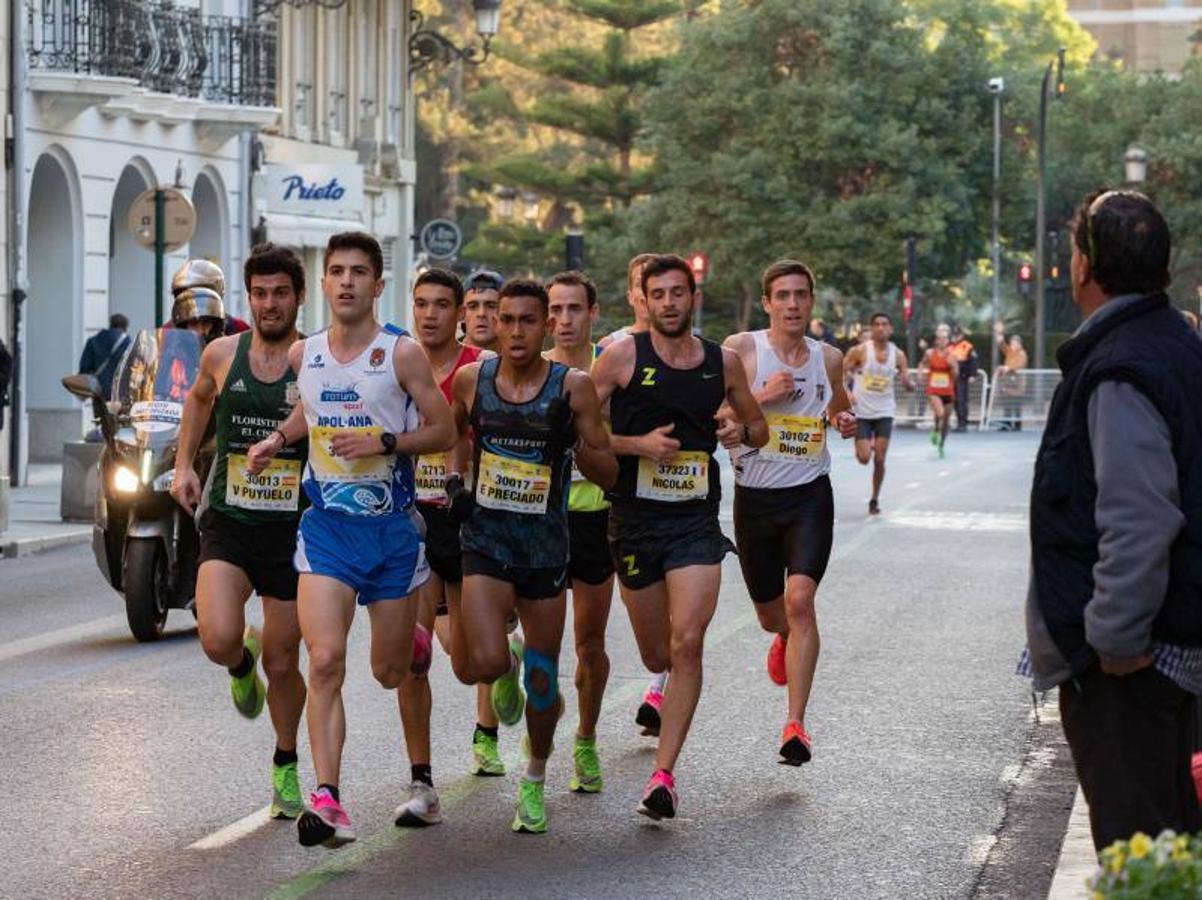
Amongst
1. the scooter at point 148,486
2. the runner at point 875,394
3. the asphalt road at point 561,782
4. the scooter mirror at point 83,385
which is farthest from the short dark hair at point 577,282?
the runner at point 875,394

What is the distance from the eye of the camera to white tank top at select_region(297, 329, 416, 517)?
8328 millimetres

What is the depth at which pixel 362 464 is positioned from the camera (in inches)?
328

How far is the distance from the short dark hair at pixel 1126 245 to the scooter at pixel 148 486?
28.2 feet

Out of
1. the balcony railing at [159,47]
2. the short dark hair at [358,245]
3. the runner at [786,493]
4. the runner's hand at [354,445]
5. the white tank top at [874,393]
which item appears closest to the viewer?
the runner's hand at [354,445]

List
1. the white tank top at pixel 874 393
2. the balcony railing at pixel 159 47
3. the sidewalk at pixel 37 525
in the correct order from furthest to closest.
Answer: the balcony railing at pixel 159 47 < the white tank top at pixel 874 393 < the sidewalk at pixel 37 525

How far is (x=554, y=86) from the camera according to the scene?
250ft

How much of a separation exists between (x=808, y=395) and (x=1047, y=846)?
2889 millimetres

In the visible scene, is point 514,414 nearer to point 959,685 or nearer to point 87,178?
point 959,685

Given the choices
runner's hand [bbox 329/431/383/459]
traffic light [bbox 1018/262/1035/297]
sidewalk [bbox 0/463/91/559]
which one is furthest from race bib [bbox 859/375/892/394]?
traffic light [bbox 1018/262/1035/297]

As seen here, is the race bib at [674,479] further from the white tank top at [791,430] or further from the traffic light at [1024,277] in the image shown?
the traffic light at [1024,277]

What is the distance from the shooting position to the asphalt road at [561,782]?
7.95 metres

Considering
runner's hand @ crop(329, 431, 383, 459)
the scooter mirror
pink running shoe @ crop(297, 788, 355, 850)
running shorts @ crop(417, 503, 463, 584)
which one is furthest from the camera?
the scooter mirror

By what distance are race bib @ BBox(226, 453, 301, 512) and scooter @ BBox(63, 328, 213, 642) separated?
4.67m

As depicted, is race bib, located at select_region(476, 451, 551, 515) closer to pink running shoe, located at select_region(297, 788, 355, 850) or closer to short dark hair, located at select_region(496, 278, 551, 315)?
short dark hair, located at select_region(496, 278, 551, 315)
